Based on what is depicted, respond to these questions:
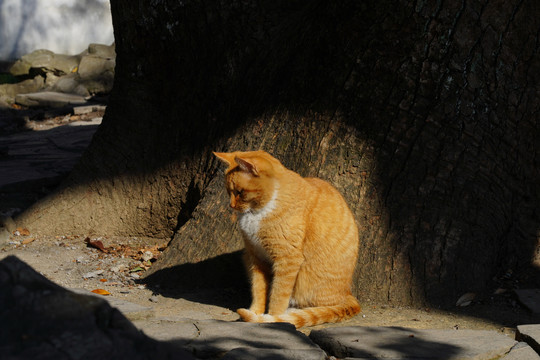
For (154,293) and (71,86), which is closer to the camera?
(154,293)

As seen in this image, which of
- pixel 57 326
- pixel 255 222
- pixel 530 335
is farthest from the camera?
pixel 255 222

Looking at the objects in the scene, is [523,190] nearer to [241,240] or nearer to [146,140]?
[241,240]

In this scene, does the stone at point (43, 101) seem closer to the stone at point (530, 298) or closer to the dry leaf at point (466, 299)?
the dry leaf at point (466, 299)

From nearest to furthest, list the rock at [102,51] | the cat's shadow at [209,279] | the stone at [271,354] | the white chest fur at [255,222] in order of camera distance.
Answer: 1. the stone at [271,354]
2. the white chest fur at [255,222]
3. the cat's shadow at [209,279]
4. the rock at [102,51]

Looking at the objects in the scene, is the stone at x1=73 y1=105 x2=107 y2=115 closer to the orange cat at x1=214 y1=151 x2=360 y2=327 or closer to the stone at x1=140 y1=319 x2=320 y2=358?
the orange cat at x1=214 y1=151 x2=360 y2=327

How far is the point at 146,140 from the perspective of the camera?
4.93 metres

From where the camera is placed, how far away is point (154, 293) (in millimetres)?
3920

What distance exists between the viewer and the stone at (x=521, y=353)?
2793 mm

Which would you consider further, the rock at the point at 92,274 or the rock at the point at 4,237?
the rock at the point at 4,237

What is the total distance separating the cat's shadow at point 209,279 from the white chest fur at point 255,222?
1.78 feet

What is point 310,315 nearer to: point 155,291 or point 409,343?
point 409,343

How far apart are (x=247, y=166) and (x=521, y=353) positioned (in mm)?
1836

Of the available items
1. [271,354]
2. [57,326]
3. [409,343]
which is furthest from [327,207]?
[57,326]

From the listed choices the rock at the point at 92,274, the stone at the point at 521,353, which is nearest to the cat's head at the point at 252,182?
the rock at the point at 92,274
